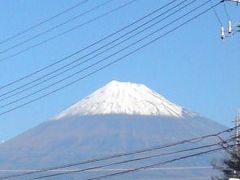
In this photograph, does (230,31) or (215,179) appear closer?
(230,31)

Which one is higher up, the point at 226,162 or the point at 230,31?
the point at 226,162

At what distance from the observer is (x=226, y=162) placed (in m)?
52.5

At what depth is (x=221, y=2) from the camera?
26.4 m

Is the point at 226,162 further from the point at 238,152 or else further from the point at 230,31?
the point at 230,31

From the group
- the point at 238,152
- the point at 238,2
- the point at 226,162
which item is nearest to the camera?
the point at 238,2

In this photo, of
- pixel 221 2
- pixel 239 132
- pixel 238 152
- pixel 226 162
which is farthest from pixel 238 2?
pixel 226 162

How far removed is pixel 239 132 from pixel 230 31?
18.0 meters

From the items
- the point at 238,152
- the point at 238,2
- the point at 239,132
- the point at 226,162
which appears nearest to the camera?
the point at 238,2

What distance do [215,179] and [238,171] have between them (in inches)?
379

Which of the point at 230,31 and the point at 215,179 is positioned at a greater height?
the point at 215,179

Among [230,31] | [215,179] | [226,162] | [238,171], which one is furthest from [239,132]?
[230,31]

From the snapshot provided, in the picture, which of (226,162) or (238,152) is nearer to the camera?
(238,152)

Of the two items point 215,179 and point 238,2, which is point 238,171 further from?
point 238,2

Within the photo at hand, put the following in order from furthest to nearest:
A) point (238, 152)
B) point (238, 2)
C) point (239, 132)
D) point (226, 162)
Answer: point (226, 162) → point (238, 152) → point (239, 132) → point (238, 2)
